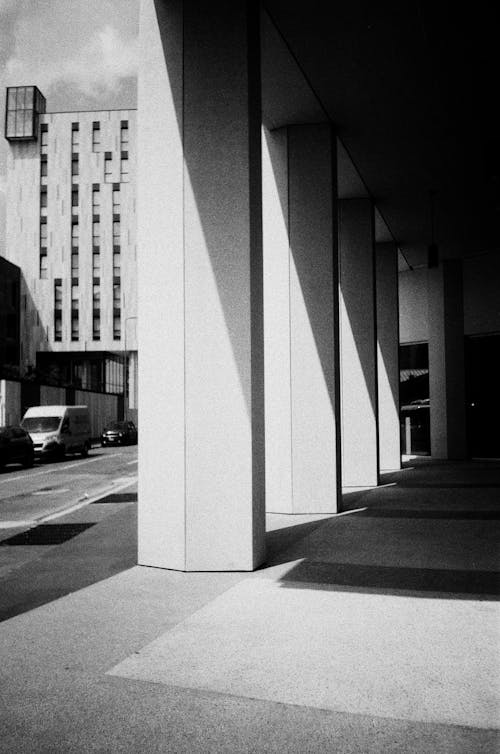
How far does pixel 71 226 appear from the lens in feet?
194

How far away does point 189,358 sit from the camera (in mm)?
6652

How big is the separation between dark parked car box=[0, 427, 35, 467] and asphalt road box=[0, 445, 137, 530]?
1.22 ft

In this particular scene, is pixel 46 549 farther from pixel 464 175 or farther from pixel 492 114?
pixel 464 175

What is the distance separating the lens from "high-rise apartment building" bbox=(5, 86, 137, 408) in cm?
5859

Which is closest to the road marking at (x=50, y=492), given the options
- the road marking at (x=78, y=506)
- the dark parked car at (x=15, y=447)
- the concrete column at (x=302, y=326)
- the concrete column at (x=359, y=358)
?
the road marking at (x=78, y=506)

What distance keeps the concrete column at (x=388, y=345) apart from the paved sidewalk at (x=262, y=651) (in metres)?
10.4

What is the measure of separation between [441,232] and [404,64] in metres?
8.93

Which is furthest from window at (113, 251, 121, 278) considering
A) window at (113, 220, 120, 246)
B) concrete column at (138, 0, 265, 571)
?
concrete column at (138, 0, 265, 571)

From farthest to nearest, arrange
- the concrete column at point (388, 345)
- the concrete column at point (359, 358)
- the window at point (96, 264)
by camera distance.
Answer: the window at point (96, 264) < the concrete column at point (388, 345) < the concrete column at point (359, 358)

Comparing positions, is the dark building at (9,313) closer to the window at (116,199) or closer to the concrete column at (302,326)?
the window at (116,199)

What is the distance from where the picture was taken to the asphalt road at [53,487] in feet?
37.3

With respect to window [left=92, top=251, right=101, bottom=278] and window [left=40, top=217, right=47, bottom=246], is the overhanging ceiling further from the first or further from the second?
window [left=40, top=217, right=47, bottom=246]

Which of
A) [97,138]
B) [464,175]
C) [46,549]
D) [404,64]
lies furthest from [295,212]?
A: [97,138]

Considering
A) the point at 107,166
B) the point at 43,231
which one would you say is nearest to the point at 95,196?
the point at 107,166
